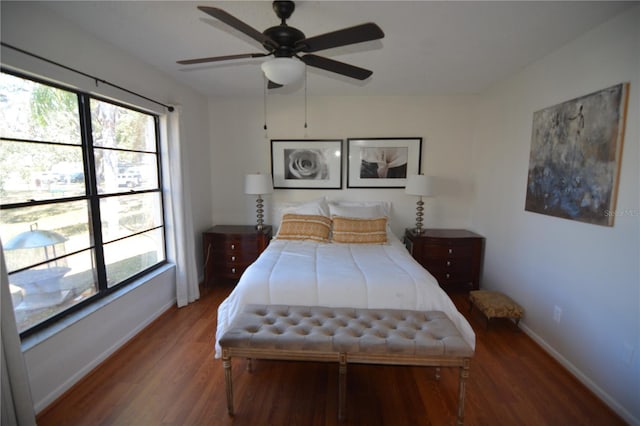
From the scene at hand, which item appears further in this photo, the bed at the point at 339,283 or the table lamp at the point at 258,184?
the table lamp at the point at 258,184

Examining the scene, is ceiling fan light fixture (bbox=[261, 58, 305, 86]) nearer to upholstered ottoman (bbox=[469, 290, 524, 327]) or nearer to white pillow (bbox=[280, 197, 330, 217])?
white pillow (bbox=[280, 197, 330, 217])

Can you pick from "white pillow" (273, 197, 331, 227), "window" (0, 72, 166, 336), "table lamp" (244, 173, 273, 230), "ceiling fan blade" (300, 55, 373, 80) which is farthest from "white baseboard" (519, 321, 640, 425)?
"window" (0, 72, 166, 336)


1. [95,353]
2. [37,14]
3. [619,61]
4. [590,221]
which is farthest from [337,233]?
[37,14]

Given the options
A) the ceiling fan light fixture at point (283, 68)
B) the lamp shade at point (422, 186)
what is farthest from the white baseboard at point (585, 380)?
the ceiling fan light fixture at point (283, 68)

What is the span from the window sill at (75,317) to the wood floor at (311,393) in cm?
43

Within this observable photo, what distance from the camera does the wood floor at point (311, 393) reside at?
5.50ft

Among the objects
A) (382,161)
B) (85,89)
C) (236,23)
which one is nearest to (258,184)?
(382,161)

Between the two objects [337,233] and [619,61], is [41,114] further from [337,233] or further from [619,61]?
[619,61]

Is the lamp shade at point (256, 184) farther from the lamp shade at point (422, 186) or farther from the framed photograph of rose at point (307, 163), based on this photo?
the lamp shade at point (422, 186)

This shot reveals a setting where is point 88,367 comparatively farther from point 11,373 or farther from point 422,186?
point 422,186

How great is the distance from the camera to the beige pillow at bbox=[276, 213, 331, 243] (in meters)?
3.16

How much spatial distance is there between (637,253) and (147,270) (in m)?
3.75

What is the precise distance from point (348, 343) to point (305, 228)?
172 cm

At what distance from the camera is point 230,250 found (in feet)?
11.5
